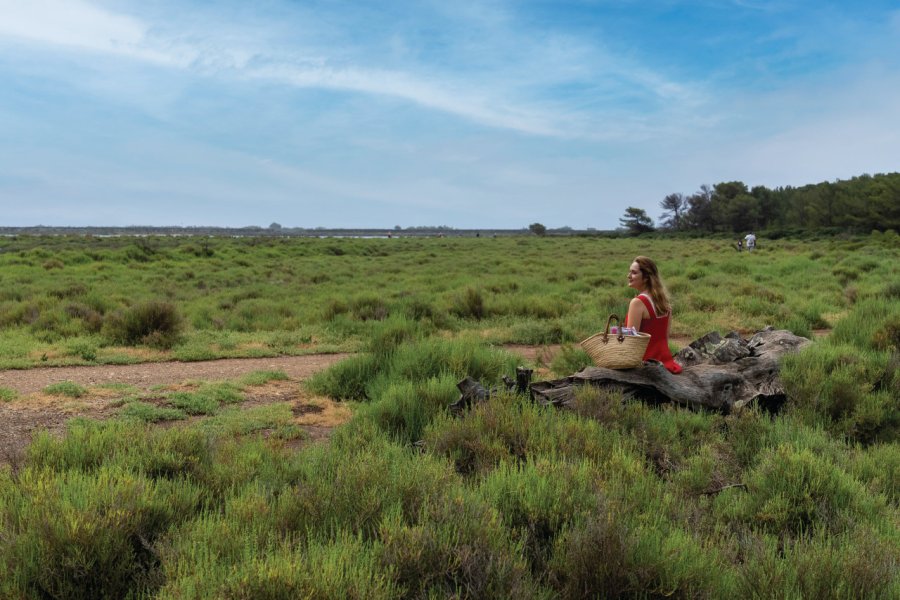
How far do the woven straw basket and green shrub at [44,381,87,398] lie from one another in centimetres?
633

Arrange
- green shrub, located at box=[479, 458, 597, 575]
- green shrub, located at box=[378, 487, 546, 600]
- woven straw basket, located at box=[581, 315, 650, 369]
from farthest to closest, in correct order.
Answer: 1. woven straw basket, located at box=[581, 315, 650, 369]
2. green shrub, located at box=[479, 458, 597, 575]
3. green shrub, located at box=[378, 487, 546, 600]

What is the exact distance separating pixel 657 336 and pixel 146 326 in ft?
32.0

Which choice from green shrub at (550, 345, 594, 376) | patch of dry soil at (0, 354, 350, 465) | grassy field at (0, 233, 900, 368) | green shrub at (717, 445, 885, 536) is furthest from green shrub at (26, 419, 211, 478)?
grassy field at (0, 233, 900, 368)

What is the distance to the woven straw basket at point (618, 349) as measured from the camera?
5.70m

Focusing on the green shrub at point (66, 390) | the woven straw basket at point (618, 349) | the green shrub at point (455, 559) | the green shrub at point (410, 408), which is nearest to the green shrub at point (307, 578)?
the green shrub at point (455, 559)

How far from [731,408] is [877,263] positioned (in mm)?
22341

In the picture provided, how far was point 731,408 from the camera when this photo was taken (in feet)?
19.3

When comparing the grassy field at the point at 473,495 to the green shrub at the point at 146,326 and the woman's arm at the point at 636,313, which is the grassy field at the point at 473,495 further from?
the green shrub at the point at 146,326

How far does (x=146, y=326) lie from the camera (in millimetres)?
11656

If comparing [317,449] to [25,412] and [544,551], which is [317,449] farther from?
[25,412]

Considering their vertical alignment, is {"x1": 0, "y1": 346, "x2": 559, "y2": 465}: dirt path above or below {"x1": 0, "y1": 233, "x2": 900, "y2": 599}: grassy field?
below

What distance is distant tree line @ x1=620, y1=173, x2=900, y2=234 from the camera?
2514 inches

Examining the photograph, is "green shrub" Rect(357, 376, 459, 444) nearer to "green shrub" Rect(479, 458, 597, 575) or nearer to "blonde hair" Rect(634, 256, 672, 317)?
"green shrub" Rect(479, 458, 597, 575)

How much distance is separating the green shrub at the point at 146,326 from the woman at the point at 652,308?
8.77 m
